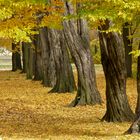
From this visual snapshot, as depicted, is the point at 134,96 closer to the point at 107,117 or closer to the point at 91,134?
the point at 107,117

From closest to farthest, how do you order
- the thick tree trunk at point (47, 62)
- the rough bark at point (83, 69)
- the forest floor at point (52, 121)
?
the forest floor at point (52, 121) → the rough bark at point (83, 69) → the thick tree trunk at point (47, 62)

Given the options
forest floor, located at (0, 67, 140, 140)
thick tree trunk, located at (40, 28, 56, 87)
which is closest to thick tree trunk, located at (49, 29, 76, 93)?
thick tree trunk, located at (40, 28, 56, 87)

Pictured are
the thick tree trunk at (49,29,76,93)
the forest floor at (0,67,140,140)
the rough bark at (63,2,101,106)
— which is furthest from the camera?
the thick tree trunk at (49,29,76,93)

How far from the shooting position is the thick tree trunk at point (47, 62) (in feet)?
90.4

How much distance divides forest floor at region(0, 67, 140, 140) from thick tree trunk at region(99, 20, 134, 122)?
0.48 metres

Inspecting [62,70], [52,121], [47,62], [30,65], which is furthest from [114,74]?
[30,65]

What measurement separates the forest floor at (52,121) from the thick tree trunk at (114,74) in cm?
48

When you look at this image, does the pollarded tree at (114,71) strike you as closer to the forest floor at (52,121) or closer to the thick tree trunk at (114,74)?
the thick tree trunk at (114,74)

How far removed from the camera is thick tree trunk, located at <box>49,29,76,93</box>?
24703mm

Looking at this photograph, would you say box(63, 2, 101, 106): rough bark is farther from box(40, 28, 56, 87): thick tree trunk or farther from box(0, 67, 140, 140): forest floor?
box(40, 28, 56, 87): thick tree trunk

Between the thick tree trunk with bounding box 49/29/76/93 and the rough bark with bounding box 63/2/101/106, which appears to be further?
the thick tree trunk with bounding box 49/29/76/93

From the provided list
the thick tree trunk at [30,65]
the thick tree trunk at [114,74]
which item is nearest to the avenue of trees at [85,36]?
the thick tree trunk at [114,74]

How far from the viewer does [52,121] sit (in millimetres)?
15391

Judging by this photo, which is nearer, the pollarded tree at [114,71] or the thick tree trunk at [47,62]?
the pollarded tree at [114,71]
